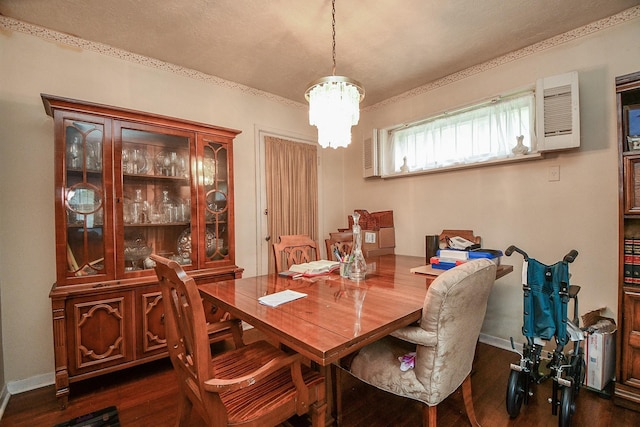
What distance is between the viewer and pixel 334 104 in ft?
5.24

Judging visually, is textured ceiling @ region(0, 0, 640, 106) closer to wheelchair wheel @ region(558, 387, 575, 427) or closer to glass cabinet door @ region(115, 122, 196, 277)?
glass cabinet door @ region(115, 122, 196, 277)

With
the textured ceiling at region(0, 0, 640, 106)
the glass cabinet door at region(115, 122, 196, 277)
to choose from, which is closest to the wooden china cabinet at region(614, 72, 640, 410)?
the textured ceiling at region(0, 0, 640, 106)

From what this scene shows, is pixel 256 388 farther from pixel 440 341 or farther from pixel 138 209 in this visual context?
pixel 138 209

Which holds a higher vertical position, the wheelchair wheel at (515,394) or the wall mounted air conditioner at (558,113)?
the wall mounted air conditioner at (558,113)

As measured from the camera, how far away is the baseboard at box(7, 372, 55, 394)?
1.99 m

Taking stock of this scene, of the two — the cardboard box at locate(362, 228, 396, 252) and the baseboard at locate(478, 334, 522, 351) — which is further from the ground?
the cardboard box at locate(362, 228, 396, 252)

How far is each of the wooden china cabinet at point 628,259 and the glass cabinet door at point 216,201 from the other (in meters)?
2.79

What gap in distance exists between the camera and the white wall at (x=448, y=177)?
2.02 metres

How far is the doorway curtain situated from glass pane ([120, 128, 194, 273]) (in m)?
0.99

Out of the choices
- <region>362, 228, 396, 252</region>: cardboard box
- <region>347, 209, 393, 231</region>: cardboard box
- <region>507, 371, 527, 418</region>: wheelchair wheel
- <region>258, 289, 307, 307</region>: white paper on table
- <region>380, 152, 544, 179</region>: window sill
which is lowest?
<region>507, 371, 527, 418</region>: wheelchair wheel

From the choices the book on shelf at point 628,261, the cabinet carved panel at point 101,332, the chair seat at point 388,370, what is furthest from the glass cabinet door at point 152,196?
the book on shelf at point 628,261

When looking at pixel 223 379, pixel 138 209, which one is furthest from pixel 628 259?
pixel 138 209

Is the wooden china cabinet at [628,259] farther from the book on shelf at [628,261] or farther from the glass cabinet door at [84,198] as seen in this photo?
the glass cabinet door at [84,198]

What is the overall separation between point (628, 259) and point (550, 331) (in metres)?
0.73
